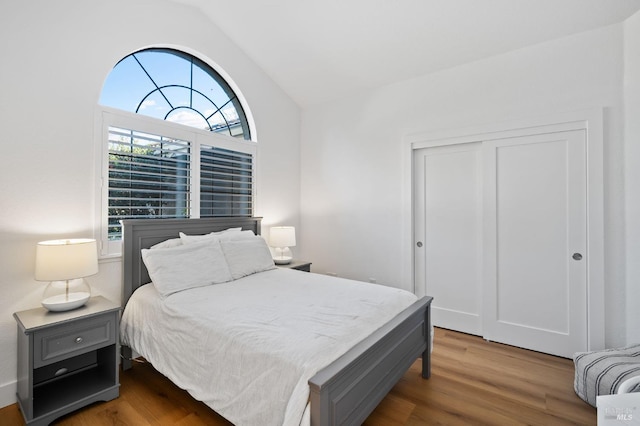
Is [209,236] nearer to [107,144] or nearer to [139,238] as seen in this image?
[139,238]

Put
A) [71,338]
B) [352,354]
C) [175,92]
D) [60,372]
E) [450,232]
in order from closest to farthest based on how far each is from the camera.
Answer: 1. [352,354]
2. [71,338]
3. [60,372]
4. [175,92]
5. [450,232]

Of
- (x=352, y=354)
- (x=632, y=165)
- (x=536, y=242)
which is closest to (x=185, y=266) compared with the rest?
(x=352, y=354)

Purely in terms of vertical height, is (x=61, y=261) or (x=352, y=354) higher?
(x=61, y=261)

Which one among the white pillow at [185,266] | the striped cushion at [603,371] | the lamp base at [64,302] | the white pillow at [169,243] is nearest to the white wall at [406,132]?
the striped cushion at [603,371]

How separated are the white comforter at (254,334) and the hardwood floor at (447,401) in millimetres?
274

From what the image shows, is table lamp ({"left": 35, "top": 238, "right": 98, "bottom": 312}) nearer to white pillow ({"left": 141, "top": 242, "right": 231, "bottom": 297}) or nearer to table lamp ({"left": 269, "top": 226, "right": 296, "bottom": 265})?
white pillow ({"left": 141, "top": 242, "right": 231, "bottom": 297})

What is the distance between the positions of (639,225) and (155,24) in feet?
14.4

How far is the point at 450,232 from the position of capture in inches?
134

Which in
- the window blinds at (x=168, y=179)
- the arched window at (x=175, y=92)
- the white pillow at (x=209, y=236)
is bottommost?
the white pillow at (x=209, y=236)

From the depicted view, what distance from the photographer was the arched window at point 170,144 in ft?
8.68

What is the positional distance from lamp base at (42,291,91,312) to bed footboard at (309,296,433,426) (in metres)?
1.79

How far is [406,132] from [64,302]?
3.42 meters

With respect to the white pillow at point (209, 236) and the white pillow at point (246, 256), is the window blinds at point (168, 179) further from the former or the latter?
A: the white pillow at point (246, 256)

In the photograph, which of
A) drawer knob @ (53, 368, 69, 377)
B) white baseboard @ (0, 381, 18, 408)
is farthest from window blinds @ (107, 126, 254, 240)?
white baseboard @ (0, 381, 18, 408)
